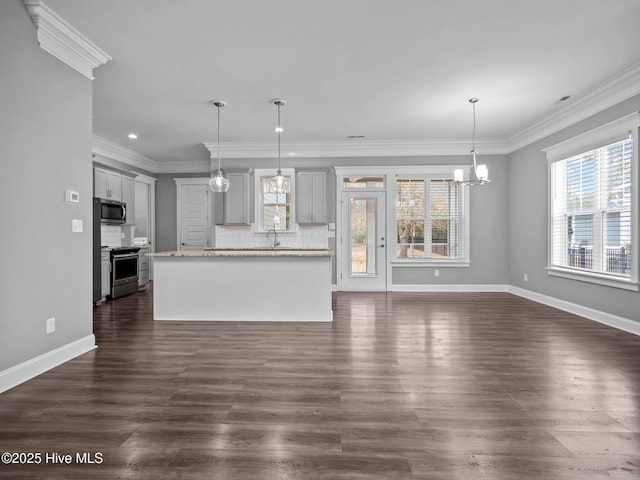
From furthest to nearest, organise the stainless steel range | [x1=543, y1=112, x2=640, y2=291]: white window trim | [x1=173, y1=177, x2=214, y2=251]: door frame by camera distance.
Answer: [x1=173, y1=177, x2=214, y2=251]: door frame, the stainless steel range, [x1=543, y1=112, x2=640, y2=291]: white window trim

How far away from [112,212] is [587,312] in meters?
7.55

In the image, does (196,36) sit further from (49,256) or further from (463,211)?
(463,211)

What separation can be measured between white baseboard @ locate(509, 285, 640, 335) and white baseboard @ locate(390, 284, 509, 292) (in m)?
0.46

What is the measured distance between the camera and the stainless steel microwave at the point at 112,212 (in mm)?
5957

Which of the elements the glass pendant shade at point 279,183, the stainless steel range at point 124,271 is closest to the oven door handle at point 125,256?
the stainless steel range at point 124,271

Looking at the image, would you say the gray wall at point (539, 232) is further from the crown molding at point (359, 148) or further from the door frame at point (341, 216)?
the door frame at point (341, 216)

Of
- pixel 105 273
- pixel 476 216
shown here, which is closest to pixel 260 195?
pixel 105 273

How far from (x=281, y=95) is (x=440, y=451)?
161 inches

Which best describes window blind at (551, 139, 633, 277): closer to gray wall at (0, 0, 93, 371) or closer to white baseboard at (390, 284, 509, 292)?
white baseboard at (390, 284, 509, 292)

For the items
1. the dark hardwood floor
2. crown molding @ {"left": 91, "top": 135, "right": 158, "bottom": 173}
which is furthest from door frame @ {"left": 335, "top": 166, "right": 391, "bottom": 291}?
crown molding @ {"left": 91, "top": 135, "right": 158, "bottom": 173}

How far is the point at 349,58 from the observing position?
3.51m

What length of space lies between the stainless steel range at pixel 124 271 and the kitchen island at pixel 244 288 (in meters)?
2.13

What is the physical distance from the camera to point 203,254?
4.45 metres

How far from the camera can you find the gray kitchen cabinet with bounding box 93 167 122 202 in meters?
5.91
